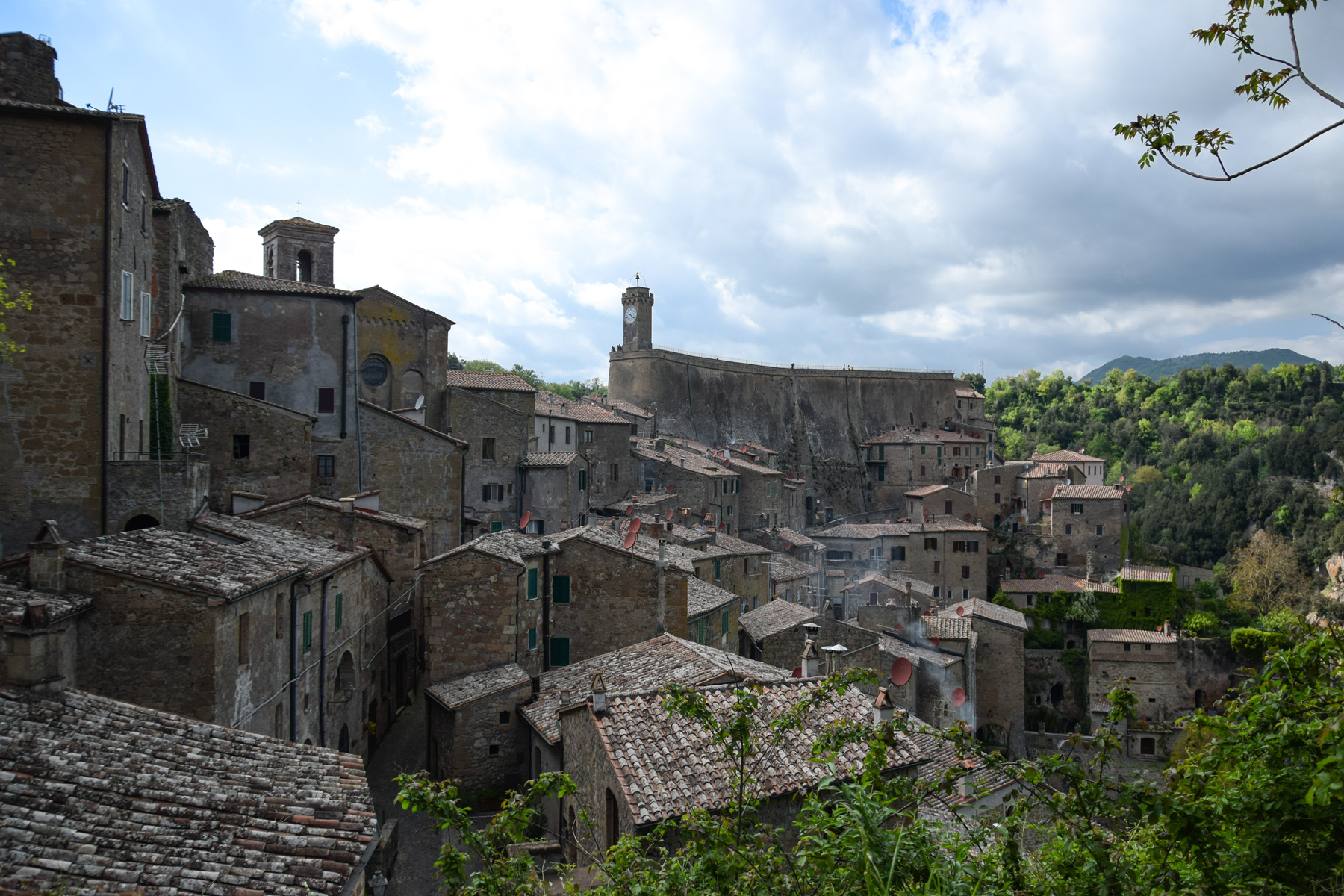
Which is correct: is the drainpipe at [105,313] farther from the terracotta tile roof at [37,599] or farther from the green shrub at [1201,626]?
the green shrub at [1201,626]

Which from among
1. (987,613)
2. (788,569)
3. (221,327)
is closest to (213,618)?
(221,327)

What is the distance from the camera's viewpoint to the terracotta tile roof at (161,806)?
681 centimetres

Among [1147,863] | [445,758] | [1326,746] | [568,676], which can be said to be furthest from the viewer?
[568,676]

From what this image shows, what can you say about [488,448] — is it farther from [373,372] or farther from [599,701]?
[599,701]

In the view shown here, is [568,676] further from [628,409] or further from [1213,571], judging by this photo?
[1213,571]

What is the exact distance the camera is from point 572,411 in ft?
161

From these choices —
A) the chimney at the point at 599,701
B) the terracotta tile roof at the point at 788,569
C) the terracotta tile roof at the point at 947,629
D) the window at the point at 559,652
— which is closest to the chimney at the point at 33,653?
the chimney at the point at 599,701

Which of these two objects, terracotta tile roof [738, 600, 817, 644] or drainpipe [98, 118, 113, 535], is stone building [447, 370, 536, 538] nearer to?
terracotta tile roof [738, 600, 817, 644]

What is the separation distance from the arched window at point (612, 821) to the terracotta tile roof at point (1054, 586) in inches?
1782

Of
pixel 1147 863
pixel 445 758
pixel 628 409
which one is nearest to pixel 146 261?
pixel 445 758

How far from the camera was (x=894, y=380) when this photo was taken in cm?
8738

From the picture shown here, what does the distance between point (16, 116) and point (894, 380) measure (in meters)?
79.8

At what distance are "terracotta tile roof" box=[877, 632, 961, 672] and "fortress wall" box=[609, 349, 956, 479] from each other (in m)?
36.7

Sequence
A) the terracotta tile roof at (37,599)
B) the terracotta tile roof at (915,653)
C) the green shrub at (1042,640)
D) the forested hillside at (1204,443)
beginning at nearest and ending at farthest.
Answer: the terracotta tile roof at (37,599) → the terracotta tile roof at (915,653) → the green shrub at (1042,640) → the forested hillside at (1204,443)
